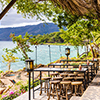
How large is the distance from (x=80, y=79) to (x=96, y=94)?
92 cm

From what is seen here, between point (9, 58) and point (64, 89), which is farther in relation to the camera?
point (9, 58)

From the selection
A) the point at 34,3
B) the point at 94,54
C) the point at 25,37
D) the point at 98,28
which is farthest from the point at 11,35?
the point at 94,54

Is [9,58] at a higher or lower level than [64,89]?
higher

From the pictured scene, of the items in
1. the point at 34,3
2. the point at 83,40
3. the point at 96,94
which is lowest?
the point at 96,94

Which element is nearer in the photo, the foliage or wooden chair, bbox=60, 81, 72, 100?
wooden chair, bbox=60, 81, 72, 100

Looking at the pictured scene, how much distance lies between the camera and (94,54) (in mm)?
12227

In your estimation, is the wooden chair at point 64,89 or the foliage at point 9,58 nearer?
the wooden chair at point 64,89

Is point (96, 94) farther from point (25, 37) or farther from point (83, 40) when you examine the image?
point (83, 40)

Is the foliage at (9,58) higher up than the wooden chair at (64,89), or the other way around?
the foliage at (9,58)

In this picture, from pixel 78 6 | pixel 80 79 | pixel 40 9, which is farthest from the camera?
pixel 40 9

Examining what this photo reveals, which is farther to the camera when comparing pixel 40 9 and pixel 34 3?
pixel 40 9

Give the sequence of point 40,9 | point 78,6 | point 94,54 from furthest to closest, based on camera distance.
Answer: point 94,54, point 40,9, point 78,6

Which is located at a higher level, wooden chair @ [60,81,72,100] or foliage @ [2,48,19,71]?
foliage @ [2,48,19,71]

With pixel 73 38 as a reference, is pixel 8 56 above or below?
below
